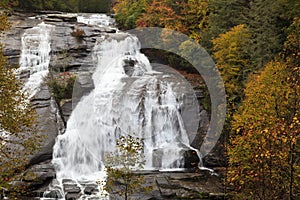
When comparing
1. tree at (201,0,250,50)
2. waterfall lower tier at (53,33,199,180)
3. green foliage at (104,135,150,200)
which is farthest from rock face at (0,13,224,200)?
tree at (201,0,250,50)

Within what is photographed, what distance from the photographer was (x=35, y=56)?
1969cm

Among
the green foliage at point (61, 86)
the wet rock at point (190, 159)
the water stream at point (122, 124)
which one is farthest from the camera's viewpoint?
the green foliage at point (61, 86)

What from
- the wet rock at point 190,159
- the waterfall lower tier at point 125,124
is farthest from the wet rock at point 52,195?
the wet rock at point 190,159

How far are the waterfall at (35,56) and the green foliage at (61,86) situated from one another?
0.88m

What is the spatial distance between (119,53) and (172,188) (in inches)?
445

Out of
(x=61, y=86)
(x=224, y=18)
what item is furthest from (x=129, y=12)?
(x=61, y=86)

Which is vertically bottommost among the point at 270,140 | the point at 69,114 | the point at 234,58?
the point at 270,140

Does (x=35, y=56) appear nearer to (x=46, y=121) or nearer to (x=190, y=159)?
(x=46, y=121)

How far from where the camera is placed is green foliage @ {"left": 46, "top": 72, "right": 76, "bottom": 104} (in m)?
16.9

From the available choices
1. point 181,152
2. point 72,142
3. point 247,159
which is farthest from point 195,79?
point 247,159

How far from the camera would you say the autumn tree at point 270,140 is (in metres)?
6.33

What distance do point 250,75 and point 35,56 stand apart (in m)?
13.3

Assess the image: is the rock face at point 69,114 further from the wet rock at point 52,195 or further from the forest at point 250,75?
the forest at point 250,75

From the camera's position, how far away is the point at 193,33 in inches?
799
